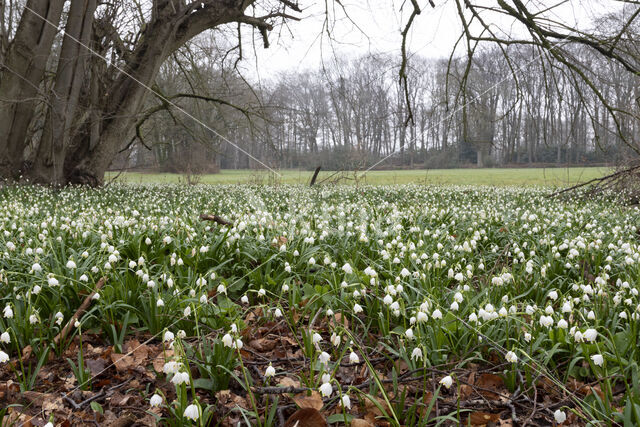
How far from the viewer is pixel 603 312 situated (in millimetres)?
2484

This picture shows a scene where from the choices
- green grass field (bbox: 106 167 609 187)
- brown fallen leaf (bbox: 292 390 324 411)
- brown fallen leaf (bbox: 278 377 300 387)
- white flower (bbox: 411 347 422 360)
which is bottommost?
brown fallen leaf (bbox: 278 377 300 387)

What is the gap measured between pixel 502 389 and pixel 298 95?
34.5 feet

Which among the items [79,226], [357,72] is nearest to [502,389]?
[79,226]

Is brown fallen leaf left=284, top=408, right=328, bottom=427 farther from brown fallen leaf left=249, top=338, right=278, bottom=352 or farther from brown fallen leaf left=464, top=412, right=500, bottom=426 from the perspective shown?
brown fallen leaf left=249, top=338, right=278, bottom=352

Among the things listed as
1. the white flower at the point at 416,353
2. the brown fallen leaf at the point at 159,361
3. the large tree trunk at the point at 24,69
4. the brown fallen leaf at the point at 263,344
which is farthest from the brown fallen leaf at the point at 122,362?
the large tree trunk at the point at 24,69

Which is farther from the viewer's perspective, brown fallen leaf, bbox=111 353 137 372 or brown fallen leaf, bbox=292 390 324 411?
brown fallen leaf, bbox=111 353 137 372

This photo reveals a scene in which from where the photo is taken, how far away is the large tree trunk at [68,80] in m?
9.08

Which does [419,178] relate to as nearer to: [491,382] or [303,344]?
[303,344]

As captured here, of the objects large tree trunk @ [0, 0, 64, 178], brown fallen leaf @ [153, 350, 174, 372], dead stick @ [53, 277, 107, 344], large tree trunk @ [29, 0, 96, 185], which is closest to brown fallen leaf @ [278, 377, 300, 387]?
brown fallen leaf @ [153, 350, 174, 372]

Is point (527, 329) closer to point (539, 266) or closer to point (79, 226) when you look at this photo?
point (539, 266)

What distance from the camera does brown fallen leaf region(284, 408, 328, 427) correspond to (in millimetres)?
1588

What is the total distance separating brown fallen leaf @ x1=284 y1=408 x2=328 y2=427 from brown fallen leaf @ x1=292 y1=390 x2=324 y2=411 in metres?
0.06

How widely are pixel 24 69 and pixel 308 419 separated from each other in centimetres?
1047

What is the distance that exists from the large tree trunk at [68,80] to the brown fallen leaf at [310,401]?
9262mm
